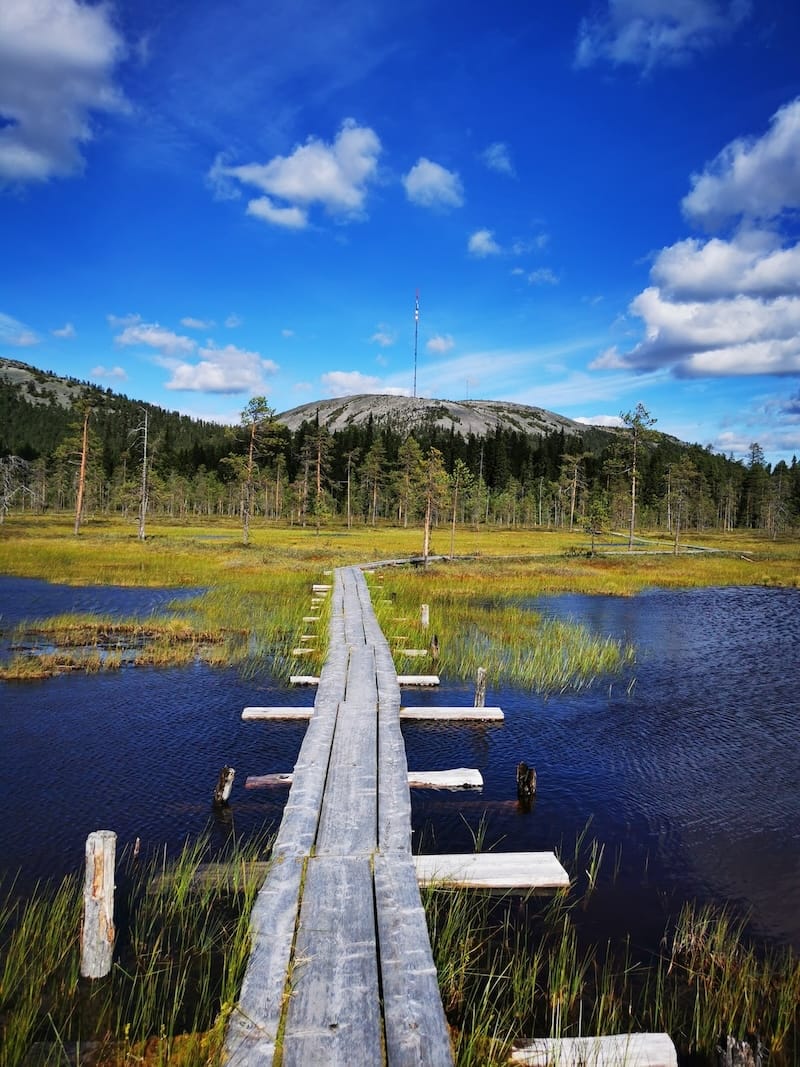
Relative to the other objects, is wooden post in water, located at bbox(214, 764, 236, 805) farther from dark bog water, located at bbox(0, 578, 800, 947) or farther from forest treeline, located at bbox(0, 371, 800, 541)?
forest treeline, located at bbox(0, 371, 800, 541)

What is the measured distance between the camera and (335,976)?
5457 mm

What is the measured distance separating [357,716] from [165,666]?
343 inches

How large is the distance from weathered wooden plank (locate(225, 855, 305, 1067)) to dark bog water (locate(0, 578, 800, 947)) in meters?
3.13

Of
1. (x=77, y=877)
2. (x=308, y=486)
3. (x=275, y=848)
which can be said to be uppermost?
(x=308, y=486)

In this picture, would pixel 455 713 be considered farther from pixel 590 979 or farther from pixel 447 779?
pixel 590 979

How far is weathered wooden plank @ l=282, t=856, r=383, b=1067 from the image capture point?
15.4ft

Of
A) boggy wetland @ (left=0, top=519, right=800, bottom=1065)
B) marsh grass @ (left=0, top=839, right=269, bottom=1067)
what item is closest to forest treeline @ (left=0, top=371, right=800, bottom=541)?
boggy wetland @ (left=0, top=519, right=800, bottom=1065)

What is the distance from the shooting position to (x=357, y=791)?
926 centimetres

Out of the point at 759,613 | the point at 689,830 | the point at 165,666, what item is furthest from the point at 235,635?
the point at 759,613

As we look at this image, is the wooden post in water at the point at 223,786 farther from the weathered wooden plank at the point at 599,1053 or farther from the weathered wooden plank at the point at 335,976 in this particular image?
the weathered wooden plank at the point at 599,1053

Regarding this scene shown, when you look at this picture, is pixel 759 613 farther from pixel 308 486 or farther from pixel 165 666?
pixel 308 486

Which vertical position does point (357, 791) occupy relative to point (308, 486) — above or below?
below

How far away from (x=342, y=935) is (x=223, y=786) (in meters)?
4.95

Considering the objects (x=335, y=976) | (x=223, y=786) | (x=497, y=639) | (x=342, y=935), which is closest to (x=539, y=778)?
(x=223, y=786)
